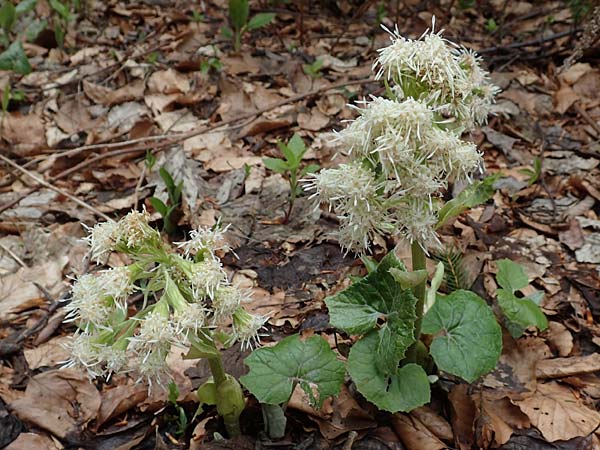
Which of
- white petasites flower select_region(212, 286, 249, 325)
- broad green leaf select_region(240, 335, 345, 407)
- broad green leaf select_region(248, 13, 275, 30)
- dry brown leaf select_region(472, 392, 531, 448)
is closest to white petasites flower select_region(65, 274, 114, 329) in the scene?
white petasites flower select_region(212, 286, 249, 325)

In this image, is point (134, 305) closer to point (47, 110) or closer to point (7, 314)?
point (7, 314)

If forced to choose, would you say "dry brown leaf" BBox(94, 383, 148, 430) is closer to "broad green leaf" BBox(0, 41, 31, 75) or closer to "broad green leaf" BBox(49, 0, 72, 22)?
"broad green leaf" BBox(0, 41, 31, 75)

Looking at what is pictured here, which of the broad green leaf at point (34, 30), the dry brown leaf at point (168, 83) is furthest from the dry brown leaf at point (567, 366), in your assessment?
the broad green leaf at point (34, 30)

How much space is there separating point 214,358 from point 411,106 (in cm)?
80

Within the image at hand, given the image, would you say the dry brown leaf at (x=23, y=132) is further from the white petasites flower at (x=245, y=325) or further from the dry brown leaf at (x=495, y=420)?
the dry brown leaf at (x=495, y=420)

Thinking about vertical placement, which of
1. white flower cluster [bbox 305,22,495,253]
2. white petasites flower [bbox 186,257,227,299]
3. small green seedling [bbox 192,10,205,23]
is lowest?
white petasites flower [bbox 186,257,227,299]

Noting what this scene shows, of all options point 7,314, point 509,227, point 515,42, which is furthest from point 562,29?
point 7,314

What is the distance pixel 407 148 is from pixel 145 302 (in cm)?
72

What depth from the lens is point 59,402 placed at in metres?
1.82

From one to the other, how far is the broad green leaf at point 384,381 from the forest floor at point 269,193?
0.20m

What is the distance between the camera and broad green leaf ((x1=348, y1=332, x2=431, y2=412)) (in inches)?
57.9

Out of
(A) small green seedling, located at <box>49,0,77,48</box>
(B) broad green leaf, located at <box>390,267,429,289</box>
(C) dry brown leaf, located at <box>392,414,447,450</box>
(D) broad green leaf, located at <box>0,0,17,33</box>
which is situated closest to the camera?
(B) broad green leaf, located at <box>390,267,429,289</box>

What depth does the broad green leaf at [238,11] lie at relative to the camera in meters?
3.60

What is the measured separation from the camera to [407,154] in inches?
49.2
